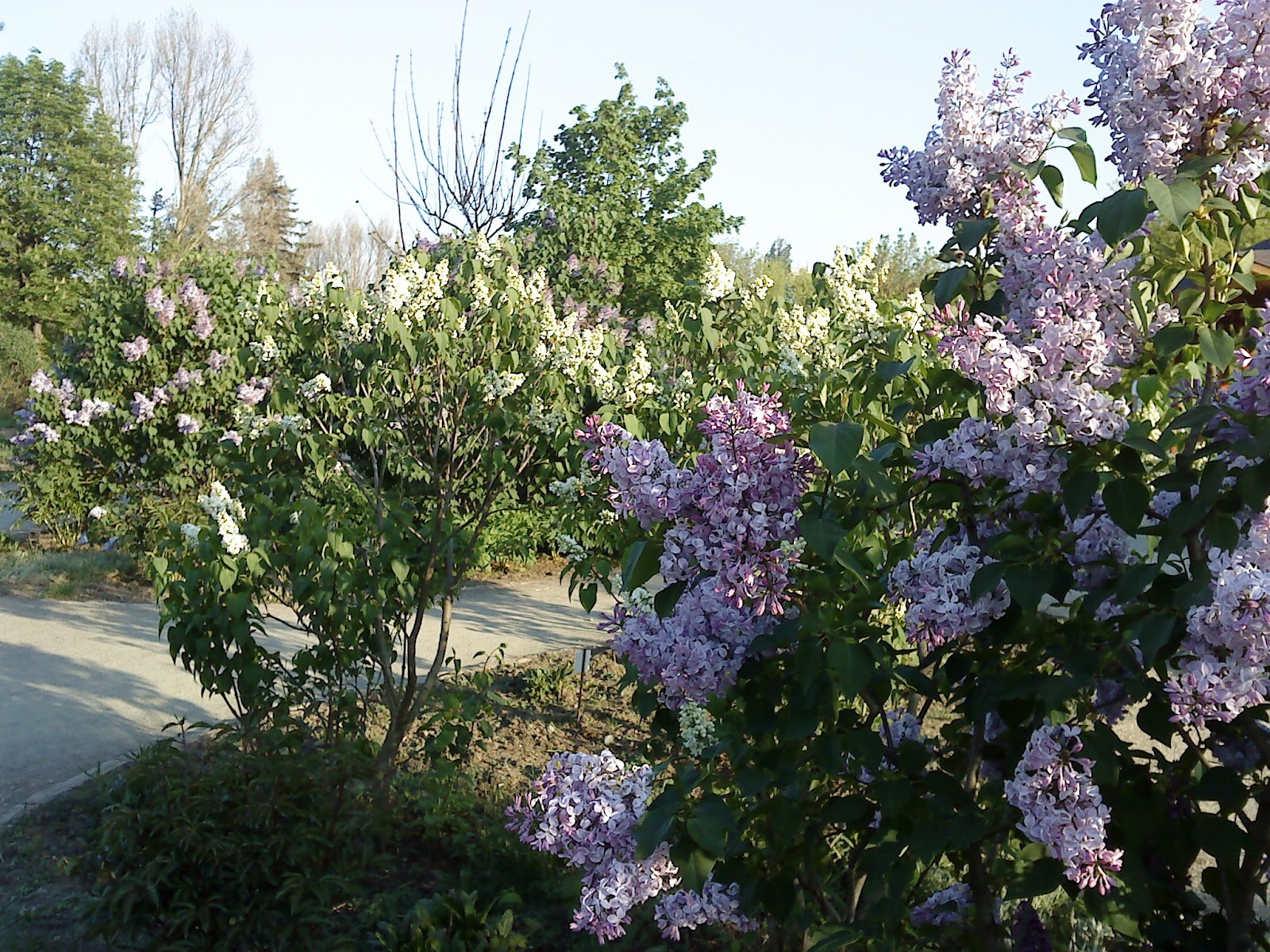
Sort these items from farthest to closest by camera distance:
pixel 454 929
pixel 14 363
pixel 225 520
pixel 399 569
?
pixel 14 363 < pixel 399 569 < pixel 225 520 < pixel 454 929

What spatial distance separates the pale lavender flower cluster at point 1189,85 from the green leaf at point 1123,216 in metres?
0.21

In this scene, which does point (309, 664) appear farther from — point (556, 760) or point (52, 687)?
point (52, 687)

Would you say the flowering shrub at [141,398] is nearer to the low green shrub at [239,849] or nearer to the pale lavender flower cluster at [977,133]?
the low green shrub at [239,849]

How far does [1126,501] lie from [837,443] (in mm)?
423

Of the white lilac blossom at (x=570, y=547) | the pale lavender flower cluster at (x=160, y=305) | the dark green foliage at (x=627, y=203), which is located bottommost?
the white lilac blossom at (x=570, y=547)

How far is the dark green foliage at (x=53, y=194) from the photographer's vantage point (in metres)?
27.0

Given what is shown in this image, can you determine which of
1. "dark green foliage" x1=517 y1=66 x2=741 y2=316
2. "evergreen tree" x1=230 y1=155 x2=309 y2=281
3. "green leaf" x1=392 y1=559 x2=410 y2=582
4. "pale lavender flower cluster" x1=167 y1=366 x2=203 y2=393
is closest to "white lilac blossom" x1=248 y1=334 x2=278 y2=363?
"green leaf" x1=392 y1=559 x2=410 y2=582

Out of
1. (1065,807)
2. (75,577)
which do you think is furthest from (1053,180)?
(75,577)

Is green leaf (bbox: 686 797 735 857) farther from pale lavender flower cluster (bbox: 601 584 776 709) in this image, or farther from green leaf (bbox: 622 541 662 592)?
green leaf (bbox: 622 541 662 592)

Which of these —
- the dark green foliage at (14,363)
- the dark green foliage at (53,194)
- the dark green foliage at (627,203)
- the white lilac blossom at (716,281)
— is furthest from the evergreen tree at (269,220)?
the white lilac blossom at (716,281)

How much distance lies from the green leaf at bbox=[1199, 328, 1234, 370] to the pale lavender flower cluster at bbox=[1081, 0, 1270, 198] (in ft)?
0.88

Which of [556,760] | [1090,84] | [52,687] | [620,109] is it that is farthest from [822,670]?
[620,109]

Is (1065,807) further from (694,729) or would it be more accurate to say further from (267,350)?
(267,350)

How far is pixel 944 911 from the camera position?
232 cm
